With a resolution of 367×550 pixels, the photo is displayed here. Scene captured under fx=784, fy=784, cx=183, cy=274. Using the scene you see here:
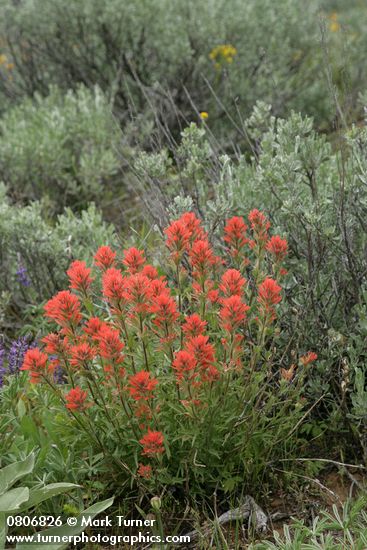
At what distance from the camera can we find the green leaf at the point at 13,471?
7.88 feet

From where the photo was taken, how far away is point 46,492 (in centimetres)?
237

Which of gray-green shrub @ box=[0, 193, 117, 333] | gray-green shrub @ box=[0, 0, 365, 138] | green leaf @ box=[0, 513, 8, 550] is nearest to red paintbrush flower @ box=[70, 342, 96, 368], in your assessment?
green leaf @ box=[0, 513, 8, 550]

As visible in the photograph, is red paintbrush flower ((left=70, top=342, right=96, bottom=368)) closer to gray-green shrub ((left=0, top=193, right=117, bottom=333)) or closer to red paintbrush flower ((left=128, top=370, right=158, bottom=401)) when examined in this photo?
red paintbrush flower ((left=128, top=370, right=158, bottom=401))

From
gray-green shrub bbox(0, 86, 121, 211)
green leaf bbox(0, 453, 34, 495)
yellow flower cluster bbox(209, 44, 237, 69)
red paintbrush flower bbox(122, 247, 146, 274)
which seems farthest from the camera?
yellow flower cluster bbox(209, 44, 237, 69)

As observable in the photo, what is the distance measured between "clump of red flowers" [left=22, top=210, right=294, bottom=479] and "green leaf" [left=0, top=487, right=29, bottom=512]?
0.28 metres

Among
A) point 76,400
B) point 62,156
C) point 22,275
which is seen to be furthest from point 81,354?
point 62,156

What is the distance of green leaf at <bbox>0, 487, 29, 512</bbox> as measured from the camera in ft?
7.55

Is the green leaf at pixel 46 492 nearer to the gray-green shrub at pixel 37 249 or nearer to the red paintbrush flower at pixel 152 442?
the red paintbrush flower at pixel 152 442

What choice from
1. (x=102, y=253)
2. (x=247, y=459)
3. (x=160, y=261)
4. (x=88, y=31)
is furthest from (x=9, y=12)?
(x=247, y=459)

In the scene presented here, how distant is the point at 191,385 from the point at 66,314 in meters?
0.43

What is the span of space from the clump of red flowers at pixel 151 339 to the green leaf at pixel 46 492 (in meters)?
0.20

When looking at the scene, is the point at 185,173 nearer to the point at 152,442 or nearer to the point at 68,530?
the point at 152,442

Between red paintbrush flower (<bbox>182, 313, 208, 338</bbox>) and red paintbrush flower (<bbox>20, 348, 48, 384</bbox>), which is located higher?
red paintbrush flower (<bbox>20, 348, 48, 384</bbox>)

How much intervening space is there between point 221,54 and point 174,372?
14.4ft
